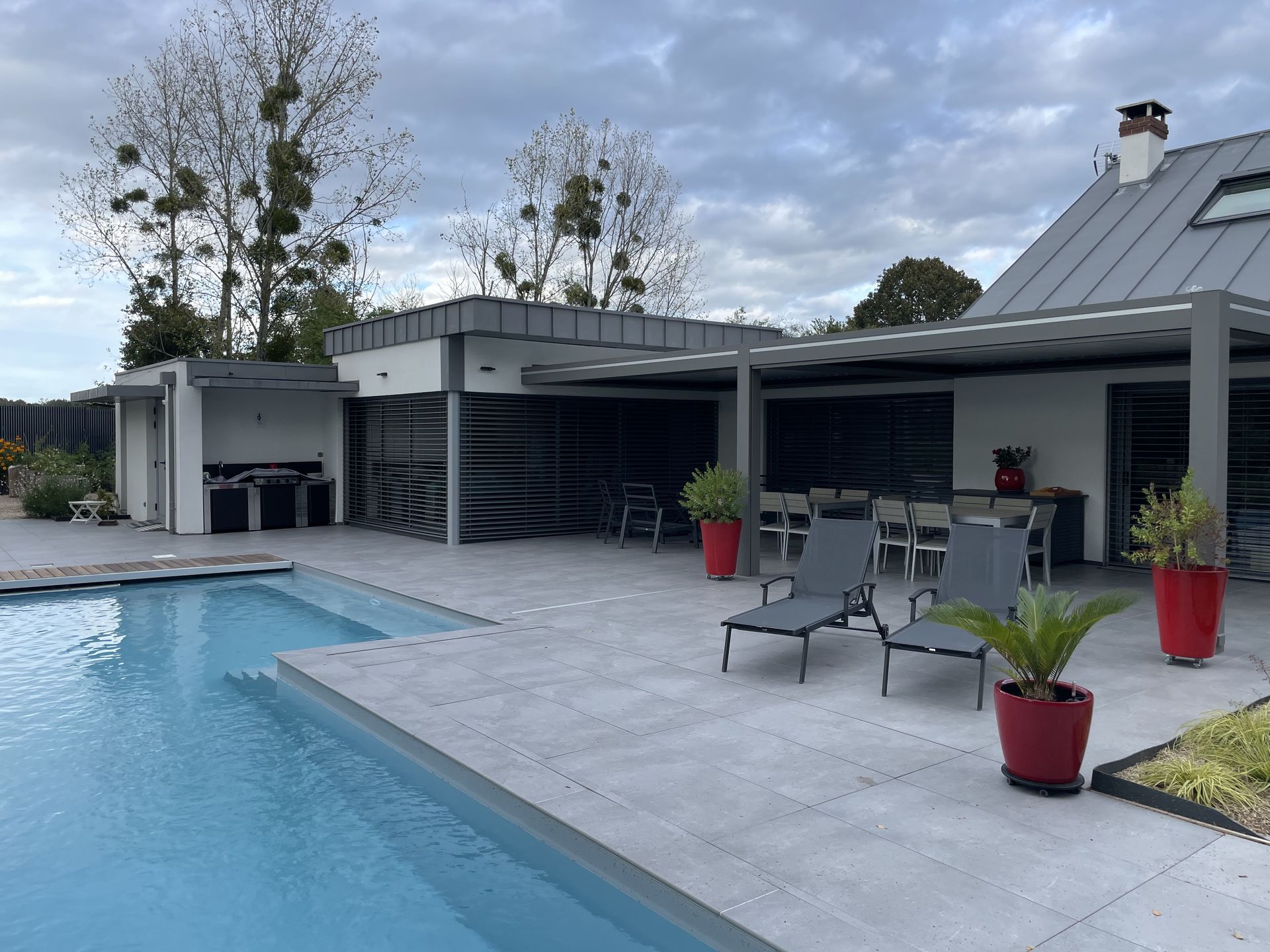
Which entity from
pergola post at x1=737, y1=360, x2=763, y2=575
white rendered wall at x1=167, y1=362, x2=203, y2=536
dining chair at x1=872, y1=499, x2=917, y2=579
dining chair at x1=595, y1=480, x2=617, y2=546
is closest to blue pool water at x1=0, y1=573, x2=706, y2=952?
pergola post at x1=737, y1=360, x2=763, y2=575

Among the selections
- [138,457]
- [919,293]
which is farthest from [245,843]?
[919,293]

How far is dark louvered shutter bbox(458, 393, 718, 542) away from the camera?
45.9 feet

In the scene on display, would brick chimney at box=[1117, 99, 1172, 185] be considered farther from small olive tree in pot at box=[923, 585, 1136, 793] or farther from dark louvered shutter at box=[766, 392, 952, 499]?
small olive tree in pot at box=[923, 585, 1136, 793]

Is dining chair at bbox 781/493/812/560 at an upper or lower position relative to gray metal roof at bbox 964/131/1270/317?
lower

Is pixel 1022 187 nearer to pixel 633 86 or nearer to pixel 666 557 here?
pixel 633 86

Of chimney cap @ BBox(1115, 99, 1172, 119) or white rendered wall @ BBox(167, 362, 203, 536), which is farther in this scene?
chimney cap @ BBox(1115, 99, 1172, 119)

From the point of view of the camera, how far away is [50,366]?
2575cm

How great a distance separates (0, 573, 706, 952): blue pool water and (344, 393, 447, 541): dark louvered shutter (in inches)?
287

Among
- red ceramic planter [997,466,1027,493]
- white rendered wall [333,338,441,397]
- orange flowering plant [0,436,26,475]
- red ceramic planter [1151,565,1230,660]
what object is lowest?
red ceramic planter [1151,565,1230,660]

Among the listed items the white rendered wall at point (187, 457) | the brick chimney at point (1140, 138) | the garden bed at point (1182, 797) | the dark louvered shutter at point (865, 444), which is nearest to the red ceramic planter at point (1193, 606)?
the garden bed at point (1182, 797)

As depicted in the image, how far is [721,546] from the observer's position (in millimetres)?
10305

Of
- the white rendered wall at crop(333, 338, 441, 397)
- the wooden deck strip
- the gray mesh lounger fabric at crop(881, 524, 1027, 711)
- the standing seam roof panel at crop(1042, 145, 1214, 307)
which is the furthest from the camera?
the standing seam roof panel at crop(1042, 145, 1214, 307)

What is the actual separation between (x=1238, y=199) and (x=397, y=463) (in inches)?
530

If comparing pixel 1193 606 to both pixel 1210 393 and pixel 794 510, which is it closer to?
pixel 1210 393
